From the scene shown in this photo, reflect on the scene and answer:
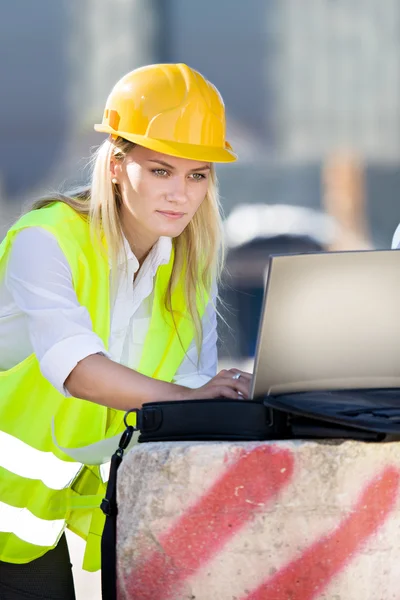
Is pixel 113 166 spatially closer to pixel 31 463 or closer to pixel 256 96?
pixel 31 463

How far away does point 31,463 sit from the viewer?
239 centimetres

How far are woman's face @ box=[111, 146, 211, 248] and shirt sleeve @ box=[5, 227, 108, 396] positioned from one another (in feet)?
0.66

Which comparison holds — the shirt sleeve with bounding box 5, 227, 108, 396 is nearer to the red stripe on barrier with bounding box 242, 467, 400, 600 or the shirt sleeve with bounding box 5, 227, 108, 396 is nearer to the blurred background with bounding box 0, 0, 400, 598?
the red stripe on barrier with bounding box 242, 467, 400, 600

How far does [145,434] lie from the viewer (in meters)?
1.78

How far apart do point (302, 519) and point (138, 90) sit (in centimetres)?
103

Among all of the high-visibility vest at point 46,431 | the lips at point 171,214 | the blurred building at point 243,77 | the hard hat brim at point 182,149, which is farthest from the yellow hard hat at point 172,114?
the blurred building at point 243,77

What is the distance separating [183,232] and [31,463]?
0.61m

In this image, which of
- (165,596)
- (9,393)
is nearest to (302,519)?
(165,596)

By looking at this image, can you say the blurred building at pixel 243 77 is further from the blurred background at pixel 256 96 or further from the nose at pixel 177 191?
the nose at pixel 177 191

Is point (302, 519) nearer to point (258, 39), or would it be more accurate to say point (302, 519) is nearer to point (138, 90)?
point (138, 90)

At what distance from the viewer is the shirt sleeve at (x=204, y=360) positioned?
2.58 metres

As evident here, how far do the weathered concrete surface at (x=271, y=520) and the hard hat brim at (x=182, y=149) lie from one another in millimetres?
741

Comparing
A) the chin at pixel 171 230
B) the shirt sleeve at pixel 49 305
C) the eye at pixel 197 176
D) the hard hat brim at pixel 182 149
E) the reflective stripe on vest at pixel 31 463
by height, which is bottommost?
the reflective stripe on vest at pixel 31 463

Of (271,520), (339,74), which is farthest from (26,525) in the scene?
(339,74)
